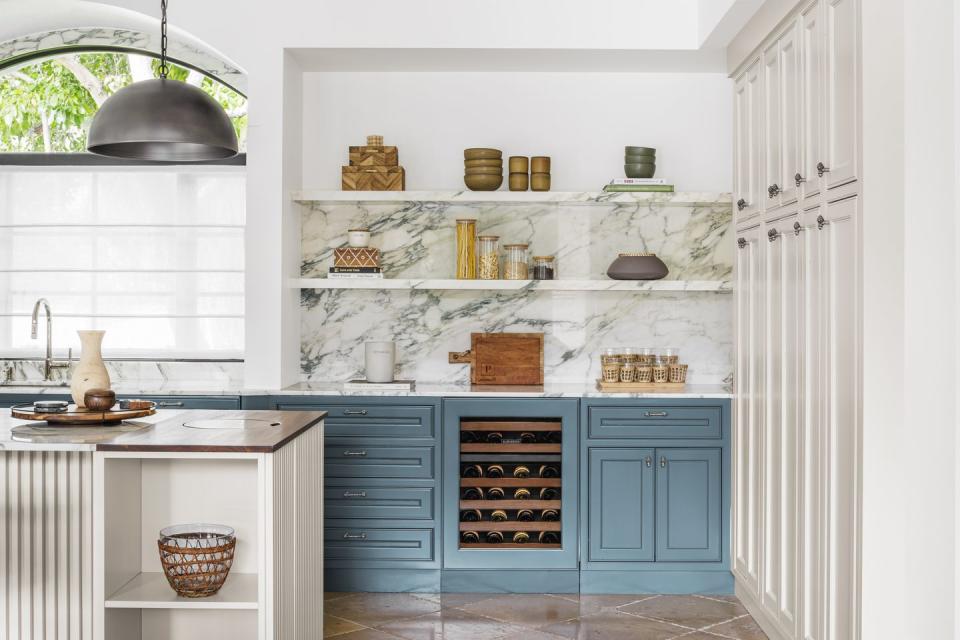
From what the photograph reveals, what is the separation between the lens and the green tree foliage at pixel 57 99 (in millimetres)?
5066

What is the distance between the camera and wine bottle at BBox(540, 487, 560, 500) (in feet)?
14.4

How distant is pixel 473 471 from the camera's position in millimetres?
4430

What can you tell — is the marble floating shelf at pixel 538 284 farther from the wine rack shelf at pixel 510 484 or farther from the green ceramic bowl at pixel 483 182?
the wine rack shelf at pixel 510 484

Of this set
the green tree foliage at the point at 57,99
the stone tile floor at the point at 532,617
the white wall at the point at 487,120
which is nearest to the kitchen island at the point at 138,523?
the stone tile floor at the point at 532,617

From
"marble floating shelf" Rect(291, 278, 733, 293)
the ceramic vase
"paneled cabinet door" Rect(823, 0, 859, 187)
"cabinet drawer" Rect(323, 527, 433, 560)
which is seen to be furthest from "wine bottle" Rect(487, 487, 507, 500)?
"paneled cabinet door" Rect(823, 0, 859, 187)

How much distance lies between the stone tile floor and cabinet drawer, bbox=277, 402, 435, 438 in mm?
760

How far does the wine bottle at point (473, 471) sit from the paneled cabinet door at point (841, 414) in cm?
180

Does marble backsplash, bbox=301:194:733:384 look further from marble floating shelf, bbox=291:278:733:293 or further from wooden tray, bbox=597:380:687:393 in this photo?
wooden tray, bbox=597:380:687:393

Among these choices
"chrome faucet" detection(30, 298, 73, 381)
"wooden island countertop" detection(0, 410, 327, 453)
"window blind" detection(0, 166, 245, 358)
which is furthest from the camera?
"window blind" detection(0, 166, 245, 358)

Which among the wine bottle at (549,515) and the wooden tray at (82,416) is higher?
the wooden tray at (82,416)

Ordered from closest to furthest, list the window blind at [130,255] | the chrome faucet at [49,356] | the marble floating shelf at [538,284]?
the marble floating shelf at [538,284] → the chrome faucet at [49,356] → the window blind at [130,255]

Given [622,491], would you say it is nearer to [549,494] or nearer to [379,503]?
[549,494]

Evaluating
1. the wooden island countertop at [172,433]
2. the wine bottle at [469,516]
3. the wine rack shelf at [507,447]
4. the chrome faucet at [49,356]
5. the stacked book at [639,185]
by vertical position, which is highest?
the stacked book at [639,185]

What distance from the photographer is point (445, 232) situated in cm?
491
